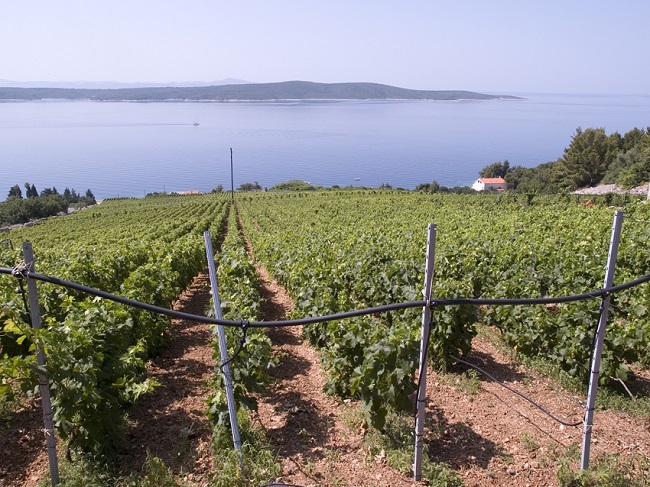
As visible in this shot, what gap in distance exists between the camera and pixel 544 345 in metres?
6.96

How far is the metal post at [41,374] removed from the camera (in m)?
3.65

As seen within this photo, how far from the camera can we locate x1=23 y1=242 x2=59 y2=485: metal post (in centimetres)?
365

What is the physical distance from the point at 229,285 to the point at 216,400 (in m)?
5.85

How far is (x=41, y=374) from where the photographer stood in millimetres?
3885

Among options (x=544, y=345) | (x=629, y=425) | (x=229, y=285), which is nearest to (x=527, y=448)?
(x=629, y=425)

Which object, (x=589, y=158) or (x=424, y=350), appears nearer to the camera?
(x=424, y=350)

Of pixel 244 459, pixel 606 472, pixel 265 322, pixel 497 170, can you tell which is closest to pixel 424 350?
pixel 265 322

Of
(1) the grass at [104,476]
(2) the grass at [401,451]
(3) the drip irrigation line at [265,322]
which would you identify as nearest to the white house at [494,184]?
(2) the grass at [401,451]

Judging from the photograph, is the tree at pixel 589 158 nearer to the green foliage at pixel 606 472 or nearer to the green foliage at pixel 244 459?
the green foliage at pixel 606 472

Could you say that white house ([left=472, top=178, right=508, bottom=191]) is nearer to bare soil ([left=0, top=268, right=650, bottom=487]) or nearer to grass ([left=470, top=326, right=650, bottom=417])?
grass ([left=470, top=326, right=650, bottom=417])

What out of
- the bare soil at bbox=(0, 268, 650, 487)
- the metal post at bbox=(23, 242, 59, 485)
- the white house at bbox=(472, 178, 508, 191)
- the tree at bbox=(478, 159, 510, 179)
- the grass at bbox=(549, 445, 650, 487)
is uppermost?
the metal post at bbox=(23, 242, 59, 485)

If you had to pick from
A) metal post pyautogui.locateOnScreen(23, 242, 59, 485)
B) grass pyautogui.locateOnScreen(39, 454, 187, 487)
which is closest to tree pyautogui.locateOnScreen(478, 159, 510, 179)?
grass pyautogui.locateOnScreen(39, 454, 187, 487)

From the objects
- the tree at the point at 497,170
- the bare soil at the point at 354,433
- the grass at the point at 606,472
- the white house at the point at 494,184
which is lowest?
the white house at the point at 494,184

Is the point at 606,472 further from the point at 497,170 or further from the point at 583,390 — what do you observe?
the point at 497,170
